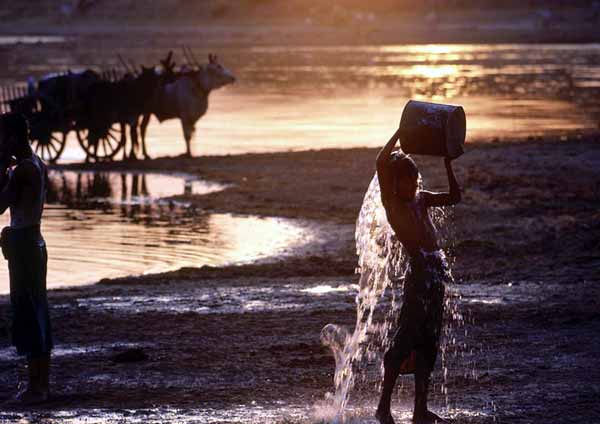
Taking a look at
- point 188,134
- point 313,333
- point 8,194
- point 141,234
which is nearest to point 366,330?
point 313,333

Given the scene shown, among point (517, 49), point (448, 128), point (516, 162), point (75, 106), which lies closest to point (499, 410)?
point (448, 128)

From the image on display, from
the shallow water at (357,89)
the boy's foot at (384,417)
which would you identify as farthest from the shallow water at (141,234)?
the boy's foot at (384,417)

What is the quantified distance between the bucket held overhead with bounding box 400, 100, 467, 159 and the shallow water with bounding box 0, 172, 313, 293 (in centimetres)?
554

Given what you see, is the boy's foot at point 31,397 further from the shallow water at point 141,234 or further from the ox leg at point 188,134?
the ox leg at point 188,134

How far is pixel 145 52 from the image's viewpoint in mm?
62031

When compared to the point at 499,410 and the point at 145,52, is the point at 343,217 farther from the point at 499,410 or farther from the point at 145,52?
the point at 145,52

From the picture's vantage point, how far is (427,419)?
21.8 feet

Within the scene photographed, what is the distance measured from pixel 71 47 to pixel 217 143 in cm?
4656

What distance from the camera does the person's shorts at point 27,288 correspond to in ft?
23.8

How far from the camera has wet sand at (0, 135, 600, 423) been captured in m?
7.21

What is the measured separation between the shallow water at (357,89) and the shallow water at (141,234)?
5.21 meters

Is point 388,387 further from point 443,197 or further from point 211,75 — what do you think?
point 211,75

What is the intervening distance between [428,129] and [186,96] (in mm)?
15627

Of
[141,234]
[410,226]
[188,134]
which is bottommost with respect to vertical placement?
[141,234]
